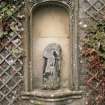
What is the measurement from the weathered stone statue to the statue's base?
111 millimetres

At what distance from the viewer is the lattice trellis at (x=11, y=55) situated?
18.4ft

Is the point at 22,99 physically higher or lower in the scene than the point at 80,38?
lower

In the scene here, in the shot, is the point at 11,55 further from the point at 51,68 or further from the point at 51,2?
the point at 51,2

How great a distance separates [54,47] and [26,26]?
546 millimetres

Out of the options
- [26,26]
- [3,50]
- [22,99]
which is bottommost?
[22,99]

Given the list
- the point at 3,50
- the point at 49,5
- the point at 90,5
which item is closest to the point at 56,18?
the point at 49,5

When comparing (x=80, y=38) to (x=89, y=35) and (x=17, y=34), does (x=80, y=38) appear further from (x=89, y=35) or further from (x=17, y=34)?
(x=17, y=34)

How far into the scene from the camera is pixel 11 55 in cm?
564

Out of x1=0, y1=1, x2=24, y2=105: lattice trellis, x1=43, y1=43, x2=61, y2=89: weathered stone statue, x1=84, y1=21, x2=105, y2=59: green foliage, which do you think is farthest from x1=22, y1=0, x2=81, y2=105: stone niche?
x1=84, y1=21, x2=105, y2=59: green foliage

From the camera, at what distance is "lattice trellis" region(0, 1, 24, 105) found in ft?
18.4

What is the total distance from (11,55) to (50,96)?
2.79ft

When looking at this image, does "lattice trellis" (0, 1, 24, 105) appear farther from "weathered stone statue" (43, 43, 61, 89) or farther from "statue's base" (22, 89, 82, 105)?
"weathered stone statue" (43, 43, 61, 89)

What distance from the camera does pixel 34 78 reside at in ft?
19.5

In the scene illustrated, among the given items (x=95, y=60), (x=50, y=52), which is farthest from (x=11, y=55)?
(x=95, y=60)
